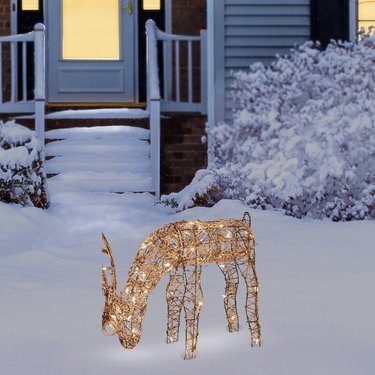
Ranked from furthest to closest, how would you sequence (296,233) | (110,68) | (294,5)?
(110,68)
(294,5)
(296,233)

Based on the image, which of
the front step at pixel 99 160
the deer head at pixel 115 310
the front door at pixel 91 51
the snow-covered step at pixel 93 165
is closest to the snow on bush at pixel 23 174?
the front step at pixel 99 160

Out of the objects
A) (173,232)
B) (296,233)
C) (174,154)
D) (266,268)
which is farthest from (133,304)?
(174,154)

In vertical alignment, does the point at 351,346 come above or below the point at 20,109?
below

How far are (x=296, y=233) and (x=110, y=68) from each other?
6208 millimetres

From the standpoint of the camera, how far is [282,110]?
11305mm

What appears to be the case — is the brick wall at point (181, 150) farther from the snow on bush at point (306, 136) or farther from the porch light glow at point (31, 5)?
the porch light glow at point (31, 5)

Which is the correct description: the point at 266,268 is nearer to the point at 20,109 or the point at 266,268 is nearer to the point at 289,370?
the point at 289,370

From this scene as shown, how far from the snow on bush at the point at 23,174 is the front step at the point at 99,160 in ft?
2.06

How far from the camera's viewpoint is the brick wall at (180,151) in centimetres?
1296

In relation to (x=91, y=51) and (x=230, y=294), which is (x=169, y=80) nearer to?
(x=91, y=51)

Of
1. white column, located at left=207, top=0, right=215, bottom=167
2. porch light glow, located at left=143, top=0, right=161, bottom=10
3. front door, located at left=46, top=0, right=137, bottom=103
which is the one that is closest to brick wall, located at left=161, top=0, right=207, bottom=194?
white column, located at left=207, top=0, right=215, bottom=167

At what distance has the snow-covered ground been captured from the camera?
511cm

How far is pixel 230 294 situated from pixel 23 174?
19.7ft

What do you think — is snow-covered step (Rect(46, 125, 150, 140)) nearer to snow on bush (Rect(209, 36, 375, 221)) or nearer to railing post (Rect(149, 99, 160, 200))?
railing post (Rect(149, 99, 160, 200))
